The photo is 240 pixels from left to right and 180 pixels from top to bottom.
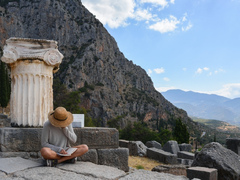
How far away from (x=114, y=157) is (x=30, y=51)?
10.7 ft

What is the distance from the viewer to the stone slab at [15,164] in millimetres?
4363

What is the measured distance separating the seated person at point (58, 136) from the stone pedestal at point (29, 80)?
1139 mm

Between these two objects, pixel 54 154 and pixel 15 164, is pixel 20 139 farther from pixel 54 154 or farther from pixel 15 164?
pixel 54 154

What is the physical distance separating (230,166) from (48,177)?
4.53m

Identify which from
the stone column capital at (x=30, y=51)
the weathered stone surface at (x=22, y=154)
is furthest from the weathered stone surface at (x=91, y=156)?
the stone column capital at (x=30, y=51)

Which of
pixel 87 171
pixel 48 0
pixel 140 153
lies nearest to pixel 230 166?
pixel 87 171

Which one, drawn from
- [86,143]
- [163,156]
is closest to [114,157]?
[86,143]

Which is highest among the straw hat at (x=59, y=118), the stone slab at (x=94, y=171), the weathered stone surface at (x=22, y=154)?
the straw hat at (x=59, y=118)

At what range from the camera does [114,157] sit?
5.87 m

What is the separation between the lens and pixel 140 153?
1158 cm

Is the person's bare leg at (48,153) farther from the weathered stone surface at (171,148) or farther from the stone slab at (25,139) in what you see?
the weathered stone surface at (171,148)

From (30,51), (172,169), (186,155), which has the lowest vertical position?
(186,155)

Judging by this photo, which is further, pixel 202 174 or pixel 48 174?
pixel 202 174

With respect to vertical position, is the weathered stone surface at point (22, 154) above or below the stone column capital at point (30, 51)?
below
